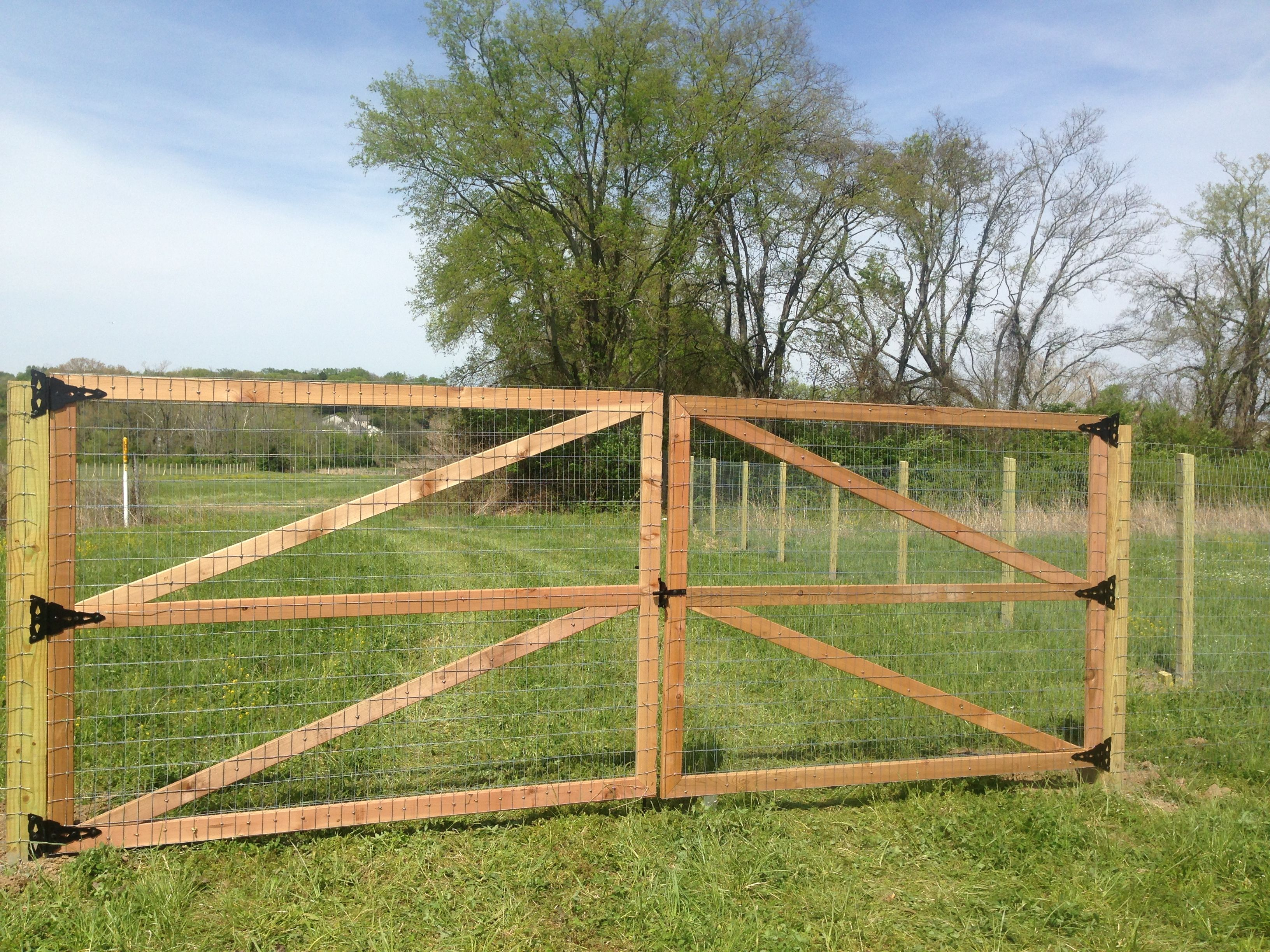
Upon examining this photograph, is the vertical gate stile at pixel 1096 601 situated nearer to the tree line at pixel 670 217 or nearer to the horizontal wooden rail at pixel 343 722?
the horizontal wooden rail at pixel 343 722

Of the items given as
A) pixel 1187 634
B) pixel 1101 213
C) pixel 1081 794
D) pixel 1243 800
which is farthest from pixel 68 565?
pixel 1101 213

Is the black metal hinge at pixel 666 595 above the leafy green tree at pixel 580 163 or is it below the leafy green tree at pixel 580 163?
below

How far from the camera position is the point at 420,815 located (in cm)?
387

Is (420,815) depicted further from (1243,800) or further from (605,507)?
(1243,800)

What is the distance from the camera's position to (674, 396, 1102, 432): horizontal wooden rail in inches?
167

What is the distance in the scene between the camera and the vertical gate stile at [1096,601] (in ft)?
15.6

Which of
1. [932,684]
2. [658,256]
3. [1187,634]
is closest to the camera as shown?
[932,684]

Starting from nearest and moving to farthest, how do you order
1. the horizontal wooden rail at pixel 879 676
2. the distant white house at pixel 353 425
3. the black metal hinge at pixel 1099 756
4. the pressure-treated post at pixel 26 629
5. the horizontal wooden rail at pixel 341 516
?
the pressure-treated post at pixel 26 629 → the horizontal wooden rail at pixel 341 516 → the distant white house at pixel 353 425 → the horizontal wooden rail at pixel 879 676 → the black metal hinge at pixel 1099 756

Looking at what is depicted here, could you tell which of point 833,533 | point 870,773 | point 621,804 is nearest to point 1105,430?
point 870,773

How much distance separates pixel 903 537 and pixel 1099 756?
10.1 feet

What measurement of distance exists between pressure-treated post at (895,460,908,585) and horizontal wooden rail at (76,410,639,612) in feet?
9.47

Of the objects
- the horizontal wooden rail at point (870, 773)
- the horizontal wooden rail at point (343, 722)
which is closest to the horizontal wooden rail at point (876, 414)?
the horizontal wooden rail at point (343, 722)

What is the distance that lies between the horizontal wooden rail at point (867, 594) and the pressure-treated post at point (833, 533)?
8.60 ft

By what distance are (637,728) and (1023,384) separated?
30024 millimetres
